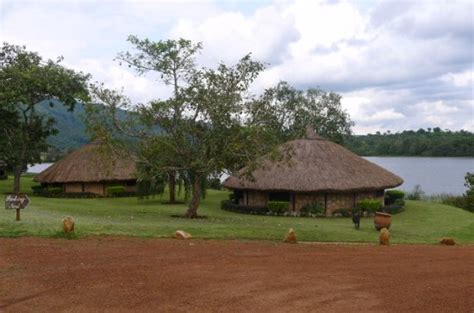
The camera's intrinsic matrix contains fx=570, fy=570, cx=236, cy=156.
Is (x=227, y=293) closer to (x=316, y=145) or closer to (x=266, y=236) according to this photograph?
(x=266, y=236)

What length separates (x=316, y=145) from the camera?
112ft

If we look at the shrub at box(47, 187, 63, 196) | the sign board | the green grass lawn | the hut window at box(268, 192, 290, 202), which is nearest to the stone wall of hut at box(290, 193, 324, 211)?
the hut window at box(268, 192, 290, 202)

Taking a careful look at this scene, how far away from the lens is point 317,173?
31.1m

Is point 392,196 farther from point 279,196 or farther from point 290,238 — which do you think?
point 290,238

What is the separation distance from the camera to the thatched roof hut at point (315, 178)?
30234mm

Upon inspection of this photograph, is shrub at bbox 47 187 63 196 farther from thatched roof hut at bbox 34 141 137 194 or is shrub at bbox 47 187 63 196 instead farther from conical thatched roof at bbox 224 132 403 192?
conical thatched roof at bbox 224 132 403 192

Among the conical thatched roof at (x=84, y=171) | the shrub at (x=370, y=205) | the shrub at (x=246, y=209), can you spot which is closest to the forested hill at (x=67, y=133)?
the conical thatched roof at (x=84, y=171)

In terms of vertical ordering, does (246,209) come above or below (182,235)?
above

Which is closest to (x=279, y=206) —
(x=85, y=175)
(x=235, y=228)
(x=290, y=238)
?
(x=235, y=228)

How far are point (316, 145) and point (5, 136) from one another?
2006 cm

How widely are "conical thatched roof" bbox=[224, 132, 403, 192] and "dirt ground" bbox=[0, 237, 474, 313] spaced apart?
45.6 ft

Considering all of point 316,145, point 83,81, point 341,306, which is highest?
point 83,81

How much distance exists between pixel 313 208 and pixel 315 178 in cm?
163

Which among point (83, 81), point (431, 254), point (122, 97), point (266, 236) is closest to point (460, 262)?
point (431, 254)
